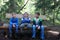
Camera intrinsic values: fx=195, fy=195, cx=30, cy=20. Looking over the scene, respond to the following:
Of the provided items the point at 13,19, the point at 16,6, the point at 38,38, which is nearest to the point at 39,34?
the point at 38,38

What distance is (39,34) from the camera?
7.62 m

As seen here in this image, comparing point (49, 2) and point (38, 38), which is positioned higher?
point (49, 2)

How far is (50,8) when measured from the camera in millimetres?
11000

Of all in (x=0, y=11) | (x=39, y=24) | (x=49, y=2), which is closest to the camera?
(x=39, y=24)

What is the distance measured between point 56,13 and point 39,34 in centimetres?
399

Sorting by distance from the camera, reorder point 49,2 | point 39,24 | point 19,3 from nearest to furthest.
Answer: point 39,24 < point 49,2 < point 19,3

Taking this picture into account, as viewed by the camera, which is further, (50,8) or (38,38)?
(50,8)

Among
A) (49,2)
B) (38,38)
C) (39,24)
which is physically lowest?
(38,38)

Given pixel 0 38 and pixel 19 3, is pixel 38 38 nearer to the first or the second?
pixel 0 38

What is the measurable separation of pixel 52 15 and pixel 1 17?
3132mm

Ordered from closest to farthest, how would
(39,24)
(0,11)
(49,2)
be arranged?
Answer: (39,24), (49,2), (0,11)

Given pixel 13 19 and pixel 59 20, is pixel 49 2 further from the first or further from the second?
pixel 13 19

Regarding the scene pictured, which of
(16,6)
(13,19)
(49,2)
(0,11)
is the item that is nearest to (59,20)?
(49,2)

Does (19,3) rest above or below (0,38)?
above
